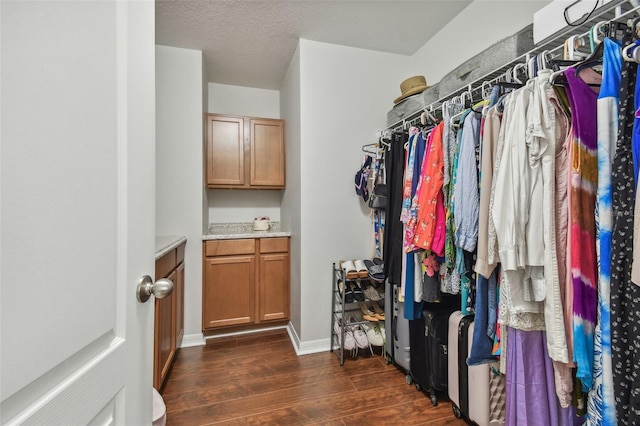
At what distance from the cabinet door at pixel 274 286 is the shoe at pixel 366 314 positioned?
0.76m

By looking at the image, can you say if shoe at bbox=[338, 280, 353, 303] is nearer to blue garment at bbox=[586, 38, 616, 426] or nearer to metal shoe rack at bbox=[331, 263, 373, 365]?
metal shoe rack at bbox=[331, 263, 373, 365]

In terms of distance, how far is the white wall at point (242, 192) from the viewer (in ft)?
10.4

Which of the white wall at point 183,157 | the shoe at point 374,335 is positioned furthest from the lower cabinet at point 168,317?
the shoe at point 374,335

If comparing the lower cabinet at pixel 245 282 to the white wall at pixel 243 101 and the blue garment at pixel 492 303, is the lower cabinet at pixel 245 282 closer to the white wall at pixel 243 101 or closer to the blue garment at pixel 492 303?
the white wall at pixel 243 101

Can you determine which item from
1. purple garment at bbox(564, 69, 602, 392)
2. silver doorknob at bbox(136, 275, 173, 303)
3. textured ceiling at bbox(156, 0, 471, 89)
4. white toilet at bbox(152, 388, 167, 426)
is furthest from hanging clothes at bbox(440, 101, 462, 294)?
white toilet at bbox(152, 388, 167, 426)

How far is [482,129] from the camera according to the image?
1.24 m

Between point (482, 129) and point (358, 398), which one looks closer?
point (482, 129)

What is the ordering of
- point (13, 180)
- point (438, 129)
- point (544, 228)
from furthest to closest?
point (438, 129)
point (544, 228)
point (13, 180)

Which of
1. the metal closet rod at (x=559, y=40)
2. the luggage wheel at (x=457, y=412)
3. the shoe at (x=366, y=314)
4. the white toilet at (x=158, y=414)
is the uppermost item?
the metal closet rod at (x=559, y=40)

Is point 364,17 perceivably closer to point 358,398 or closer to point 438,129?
point 438,129

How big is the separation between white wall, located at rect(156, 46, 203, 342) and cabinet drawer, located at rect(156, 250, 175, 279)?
1.60ft

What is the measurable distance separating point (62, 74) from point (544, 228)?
1.29 metres

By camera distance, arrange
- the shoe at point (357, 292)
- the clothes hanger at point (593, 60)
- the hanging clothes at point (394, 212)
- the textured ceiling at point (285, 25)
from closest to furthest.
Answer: the clothes hanger at point (593, 60)
the hanging clothes at point (394, 212)
the textured ceiling at point (285, 25)
the shoe at point (357, 292)

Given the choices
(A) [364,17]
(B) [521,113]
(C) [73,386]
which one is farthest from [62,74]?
(A) [364,17]
